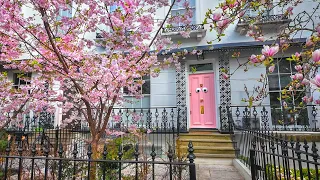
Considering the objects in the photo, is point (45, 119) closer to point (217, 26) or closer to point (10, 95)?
point (10, 95)

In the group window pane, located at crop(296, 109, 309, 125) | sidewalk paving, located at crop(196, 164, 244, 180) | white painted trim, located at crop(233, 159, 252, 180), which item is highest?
window pane, located at crop(296, 109, 309, 125)

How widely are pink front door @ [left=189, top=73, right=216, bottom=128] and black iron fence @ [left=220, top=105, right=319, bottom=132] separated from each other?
59 centimetres

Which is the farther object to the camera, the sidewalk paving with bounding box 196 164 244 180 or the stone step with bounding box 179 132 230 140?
the stone step with bounding box 179 132 230 140

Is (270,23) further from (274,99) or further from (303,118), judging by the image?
(303,118)

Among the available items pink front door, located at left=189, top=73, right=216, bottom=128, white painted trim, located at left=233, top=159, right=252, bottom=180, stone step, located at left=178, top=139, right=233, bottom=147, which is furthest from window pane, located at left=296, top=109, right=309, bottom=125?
white painted trim, located at left=233, top=159, right=252, bottom=180

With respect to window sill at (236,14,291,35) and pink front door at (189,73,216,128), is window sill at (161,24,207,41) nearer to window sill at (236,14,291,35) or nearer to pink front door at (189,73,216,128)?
window sill at (236,14,291,35)

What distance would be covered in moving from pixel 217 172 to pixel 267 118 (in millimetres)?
3179

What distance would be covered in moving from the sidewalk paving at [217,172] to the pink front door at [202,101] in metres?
2.28

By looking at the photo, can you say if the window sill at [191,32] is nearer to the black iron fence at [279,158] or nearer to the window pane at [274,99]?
the window pane at [274,99]

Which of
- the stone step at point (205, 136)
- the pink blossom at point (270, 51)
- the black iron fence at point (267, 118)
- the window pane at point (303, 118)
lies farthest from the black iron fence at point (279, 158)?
the window pane at point (303, 118)

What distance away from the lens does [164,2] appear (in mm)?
3680

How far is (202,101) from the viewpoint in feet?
25.1

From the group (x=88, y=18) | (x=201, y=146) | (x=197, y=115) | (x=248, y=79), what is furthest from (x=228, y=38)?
(x=88, y=18)

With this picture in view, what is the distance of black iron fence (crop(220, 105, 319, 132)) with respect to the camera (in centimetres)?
656
